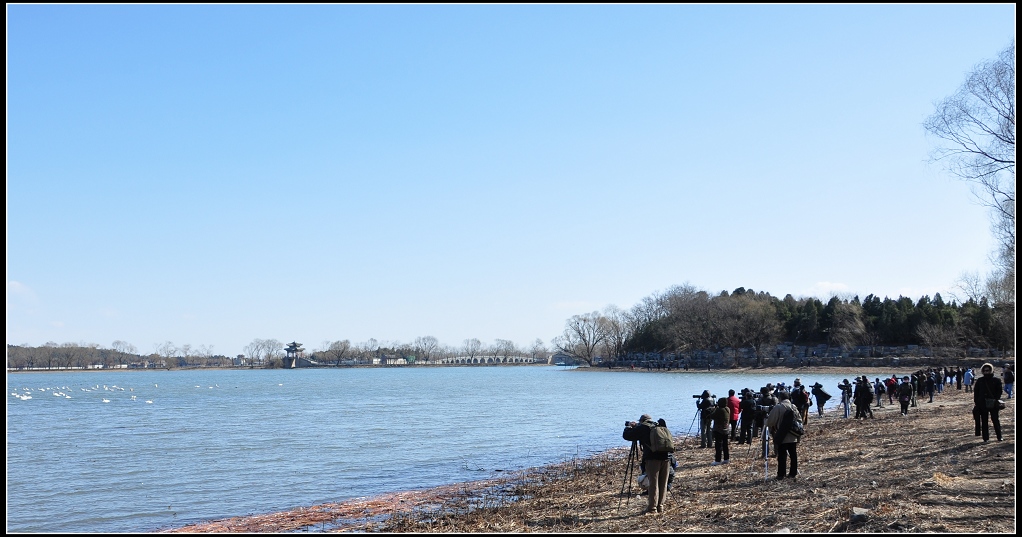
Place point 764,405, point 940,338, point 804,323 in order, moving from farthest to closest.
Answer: point 804,323
point 940,338
point 764,405

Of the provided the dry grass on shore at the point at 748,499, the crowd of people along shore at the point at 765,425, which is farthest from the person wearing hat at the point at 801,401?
the dry grass on shore at the point at 748,499

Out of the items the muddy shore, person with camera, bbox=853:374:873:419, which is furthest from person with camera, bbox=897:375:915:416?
the muddy shore

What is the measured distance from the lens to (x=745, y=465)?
16766 mm

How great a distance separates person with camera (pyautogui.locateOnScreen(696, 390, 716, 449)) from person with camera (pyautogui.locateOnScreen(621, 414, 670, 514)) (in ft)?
28.2

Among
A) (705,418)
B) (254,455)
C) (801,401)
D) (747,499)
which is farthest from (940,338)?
(747,499)

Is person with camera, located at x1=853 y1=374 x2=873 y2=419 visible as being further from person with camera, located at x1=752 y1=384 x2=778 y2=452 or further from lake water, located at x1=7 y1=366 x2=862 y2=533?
person with camera, located at x1=752 y1=384 x2=778 y2=452

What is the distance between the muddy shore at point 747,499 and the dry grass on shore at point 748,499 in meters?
0.02

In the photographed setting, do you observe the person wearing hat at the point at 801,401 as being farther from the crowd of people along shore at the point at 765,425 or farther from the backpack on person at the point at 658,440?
the backpack on person at the point at 658,440

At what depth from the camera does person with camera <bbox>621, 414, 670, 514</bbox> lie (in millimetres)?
11703

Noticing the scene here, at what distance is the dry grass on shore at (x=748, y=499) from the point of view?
10.4 metres

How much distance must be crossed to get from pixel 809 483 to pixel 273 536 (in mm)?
9201

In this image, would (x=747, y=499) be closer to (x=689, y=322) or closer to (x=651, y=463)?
(x=651, y=463)

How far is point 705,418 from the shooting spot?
2138 centimetres

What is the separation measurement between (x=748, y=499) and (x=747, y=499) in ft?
0.06
